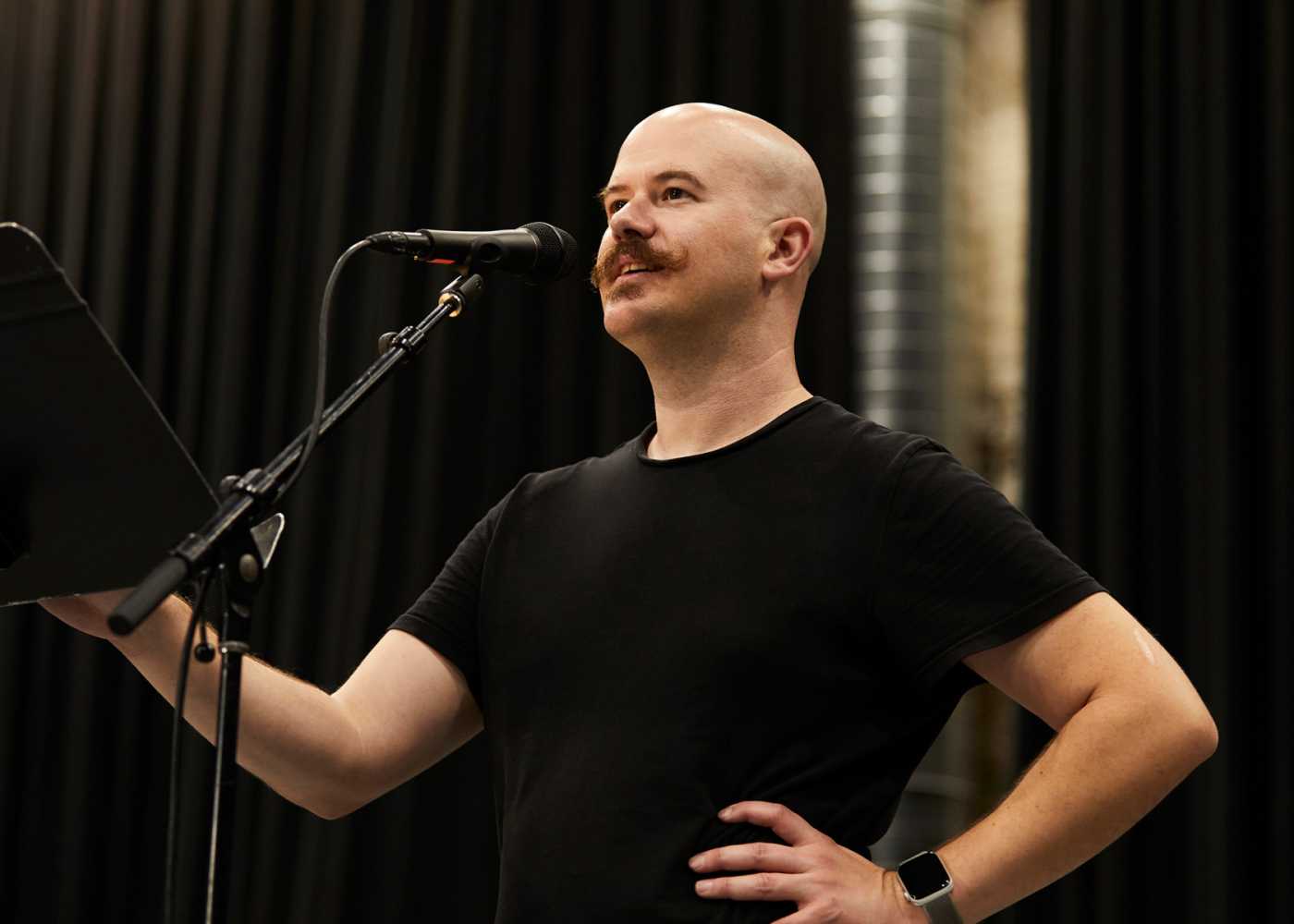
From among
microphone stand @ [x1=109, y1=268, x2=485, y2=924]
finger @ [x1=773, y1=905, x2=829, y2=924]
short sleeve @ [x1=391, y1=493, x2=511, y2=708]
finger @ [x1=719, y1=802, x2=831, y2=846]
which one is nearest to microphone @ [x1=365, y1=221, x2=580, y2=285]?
microphone stand @ [x1=109, y1=268, x2=485, y2=924]

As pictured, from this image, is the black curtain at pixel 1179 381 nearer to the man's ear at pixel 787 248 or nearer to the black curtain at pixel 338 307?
the black curtain at pixel 338 307

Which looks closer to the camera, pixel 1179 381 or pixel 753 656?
pixel 753 656

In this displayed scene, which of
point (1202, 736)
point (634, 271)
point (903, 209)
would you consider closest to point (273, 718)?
point (634, 271)

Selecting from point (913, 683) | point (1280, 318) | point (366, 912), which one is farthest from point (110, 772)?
point (1280, 318)

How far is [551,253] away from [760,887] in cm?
68

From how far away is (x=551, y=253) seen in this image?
159cm

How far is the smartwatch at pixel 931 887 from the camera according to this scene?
54.6 inches

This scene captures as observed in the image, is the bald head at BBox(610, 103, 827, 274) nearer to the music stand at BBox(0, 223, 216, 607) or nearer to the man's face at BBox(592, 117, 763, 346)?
the man's face at BBox(592, 117, 763, 346)

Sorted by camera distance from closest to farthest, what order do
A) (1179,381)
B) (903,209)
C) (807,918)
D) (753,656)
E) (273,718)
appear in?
(807,918), (753,656), (273,718), (1179,381), (903,209)

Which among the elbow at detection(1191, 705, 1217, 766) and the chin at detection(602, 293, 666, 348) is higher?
the chin at detection(602, 293, 666, 348)

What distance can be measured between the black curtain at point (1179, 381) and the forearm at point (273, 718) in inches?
51.2

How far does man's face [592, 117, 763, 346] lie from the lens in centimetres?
169

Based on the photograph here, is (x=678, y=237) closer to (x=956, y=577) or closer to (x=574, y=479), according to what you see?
→ (x=574, y=479)

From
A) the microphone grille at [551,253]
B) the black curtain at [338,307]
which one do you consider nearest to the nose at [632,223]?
the microphone grille at [551,253]
